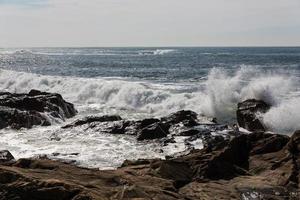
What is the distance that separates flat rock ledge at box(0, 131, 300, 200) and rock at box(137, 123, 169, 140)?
7.81 m

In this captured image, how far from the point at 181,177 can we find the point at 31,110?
1642 centimetres

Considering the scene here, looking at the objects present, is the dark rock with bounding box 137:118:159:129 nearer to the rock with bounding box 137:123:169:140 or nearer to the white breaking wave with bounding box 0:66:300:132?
the rock with bounding box 137:123:169:140

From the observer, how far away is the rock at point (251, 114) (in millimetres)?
21323

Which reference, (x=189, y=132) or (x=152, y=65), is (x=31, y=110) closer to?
(x=189, y=132)

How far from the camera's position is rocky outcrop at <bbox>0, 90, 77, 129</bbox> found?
22.2m

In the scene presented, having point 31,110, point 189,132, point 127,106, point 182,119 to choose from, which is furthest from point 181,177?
point 127,106

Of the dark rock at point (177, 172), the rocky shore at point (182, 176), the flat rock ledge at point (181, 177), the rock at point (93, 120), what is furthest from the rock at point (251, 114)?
the dark rock at point (177, 172)

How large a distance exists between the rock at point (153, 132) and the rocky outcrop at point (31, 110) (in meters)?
5.96

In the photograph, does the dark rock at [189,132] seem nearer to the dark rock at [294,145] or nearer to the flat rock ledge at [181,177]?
the flat rock ledge at [181,177]

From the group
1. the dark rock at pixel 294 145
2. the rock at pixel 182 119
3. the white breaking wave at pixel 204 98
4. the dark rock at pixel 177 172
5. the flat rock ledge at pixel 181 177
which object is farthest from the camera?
the white breaking wave at pixel 204 98

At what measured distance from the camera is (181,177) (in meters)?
8.63

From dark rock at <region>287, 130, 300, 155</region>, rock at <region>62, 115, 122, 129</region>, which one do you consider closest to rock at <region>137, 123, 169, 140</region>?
rock at <region>62, 115, 122, 129</region>

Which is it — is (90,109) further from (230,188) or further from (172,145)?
(230,188)

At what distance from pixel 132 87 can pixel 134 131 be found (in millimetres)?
16114
